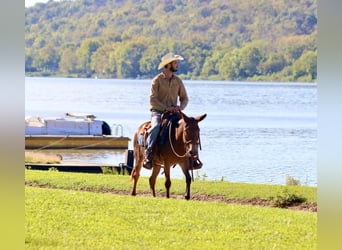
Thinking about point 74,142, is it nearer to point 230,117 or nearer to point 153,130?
point 153,130

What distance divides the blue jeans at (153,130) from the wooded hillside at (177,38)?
63.5 meters

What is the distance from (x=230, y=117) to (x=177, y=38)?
35.8 meters

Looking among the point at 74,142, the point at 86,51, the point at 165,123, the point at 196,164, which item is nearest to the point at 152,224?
the point at 196,164

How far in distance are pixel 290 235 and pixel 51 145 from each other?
1937cm

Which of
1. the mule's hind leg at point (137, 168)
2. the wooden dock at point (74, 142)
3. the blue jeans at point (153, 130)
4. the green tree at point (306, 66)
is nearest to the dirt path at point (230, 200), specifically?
the mule's hind leg at point (137, 168)

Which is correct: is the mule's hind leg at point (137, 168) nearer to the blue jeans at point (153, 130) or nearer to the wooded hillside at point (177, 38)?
the blue jeans at point (153, 130)

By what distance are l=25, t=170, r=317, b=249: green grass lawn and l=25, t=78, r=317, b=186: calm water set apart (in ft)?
28.6

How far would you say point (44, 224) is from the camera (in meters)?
9.35

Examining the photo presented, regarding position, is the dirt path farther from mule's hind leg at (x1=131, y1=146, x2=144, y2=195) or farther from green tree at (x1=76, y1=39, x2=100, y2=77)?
green tree at (x1=76, y1=39, x2=100, y2=77)

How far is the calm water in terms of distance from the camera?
2684 centimetres

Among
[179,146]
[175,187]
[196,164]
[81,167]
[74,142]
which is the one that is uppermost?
[179,146]

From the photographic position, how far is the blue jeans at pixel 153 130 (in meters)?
12.0

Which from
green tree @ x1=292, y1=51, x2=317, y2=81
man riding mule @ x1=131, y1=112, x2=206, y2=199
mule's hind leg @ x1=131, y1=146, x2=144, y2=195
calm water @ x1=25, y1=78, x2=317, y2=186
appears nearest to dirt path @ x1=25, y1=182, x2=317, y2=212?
mule's hind leg @ x1=131, y1=146, x2=144, y2=195

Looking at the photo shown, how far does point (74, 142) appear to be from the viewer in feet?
91.7
